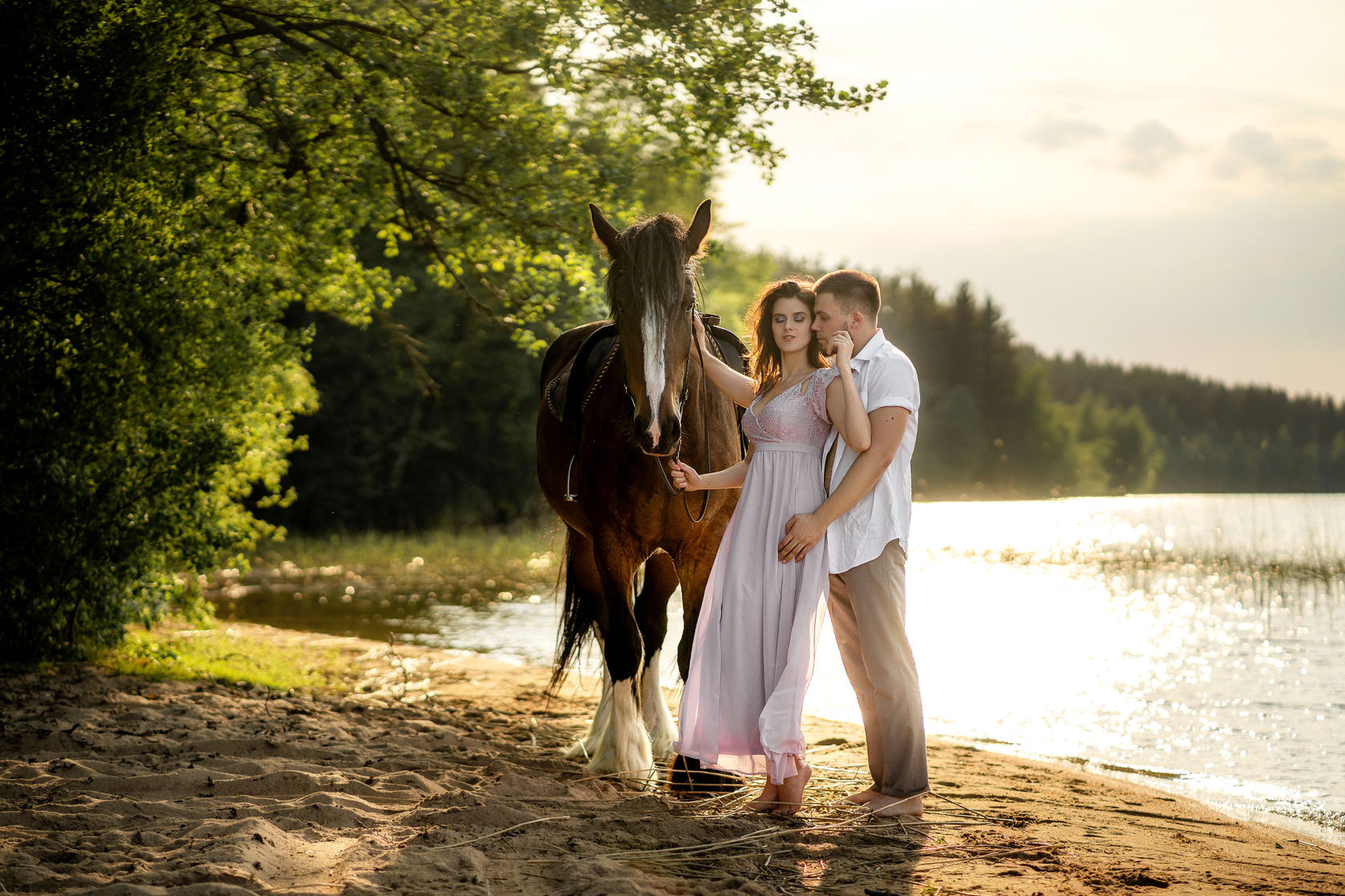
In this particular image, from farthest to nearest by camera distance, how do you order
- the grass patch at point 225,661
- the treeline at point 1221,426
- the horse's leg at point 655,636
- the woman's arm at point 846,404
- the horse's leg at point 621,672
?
the treeline at point 1221,426, the grass patch at point 225,661, the horse's leg at point 655,636, the horse's leg at point 621,672, the woman's arm at point 846,404

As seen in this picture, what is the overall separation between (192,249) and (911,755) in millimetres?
5994

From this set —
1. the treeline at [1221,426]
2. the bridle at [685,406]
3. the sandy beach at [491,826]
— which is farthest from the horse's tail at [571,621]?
the treeline at [1221,426]

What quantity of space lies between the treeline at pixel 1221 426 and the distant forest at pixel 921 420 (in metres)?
0.13

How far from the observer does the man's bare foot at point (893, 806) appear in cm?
425

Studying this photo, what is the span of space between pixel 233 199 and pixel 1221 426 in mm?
76458

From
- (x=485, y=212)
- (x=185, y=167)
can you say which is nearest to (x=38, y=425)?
(x=185, y=167)

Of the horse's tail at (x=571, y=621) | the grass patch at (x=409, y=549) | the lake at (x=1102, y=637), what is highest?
the horse's tail at (x=571, y=621)

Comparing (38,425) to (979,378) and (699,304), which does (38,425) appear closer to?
(699,304)

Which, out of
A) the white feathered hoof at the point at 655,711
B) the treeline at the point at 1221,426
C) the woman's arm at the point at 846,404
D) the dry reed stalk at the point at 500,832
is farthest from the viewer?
the treeline at the point at 1221,426

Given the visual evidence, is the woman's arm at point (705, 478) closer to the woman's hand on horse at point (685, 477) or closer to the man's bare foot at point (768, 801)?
the woman's hand on horse at point (685, 477)

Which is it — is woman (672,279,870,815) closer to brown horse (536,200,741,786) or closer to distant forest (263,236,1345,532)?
brown horse (536,200,741,786)

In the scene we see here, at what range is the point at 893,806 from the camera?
4258mm

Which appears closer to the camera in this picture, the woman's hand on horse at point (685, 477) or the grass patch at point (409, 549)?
the woman's hand on horse at point (685, 477)

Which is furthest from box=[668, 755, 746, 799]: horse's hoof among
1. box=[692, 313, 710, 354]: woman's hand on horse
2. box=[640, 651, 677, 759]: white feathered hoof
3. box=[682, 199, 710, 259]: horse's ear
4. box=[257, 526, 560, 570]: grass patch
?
box=[257, 526, 560, 570]: grass patch
